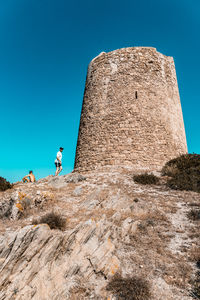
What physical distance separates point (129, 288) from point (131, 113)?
1037 centimetres

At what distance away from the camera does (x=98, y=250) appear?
420 cm

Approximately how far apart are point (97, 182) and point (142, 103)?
6382 millimetres

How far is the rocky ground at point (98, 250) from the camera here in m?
3.48

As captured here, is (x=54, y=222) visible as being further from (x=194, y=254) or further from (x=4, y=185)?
(x=4, y=185)

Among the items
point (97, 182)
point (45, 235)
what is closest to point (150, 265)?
point (45, 235)

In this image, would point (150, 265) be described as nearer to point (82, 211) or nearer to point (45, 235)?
point (45, 235)

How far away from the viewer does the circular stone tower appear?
11.9 meters

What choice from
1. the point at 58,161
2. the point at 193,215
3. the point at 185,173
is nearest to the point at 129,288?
the point at 193,215

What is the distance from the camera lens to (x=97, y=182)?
9.24m

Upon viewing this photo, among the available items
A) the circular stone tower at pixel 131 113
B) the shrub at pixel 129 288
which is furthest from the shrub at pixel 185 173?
the shrub at pixel 129 288

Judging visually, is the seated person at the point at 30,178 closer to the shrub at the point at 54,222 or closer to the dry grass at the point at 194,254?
the shrub at the point at 54,222

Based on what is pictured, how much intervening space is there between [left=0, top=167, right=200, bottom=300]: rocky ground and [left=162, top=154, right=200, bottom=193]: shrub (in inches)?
70.1

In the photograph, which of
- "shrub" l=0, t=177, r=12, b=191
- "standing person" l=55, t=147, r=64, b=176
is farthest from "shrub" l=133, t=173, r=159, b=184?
"shrub" l=0, t=177, r=12, b=191

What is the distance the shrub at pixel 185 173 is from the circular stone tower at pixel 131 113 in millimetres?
1263
